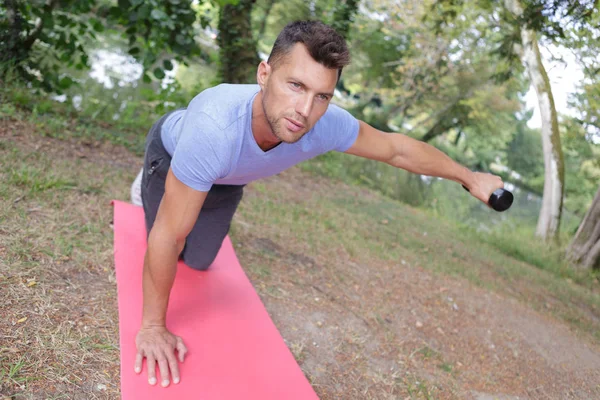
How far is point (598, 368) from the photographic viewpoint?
2.94m

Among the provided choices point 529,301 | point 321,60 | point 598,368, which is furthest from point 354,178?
point 321,60

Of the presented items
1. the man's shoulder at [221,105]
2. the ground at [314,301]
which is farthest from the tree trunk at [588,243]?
the man's shoulder at [221,105]

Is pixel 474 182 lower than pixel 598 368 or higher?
higher

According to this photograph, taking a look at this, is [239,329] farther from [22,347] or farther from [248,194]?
[248,194]

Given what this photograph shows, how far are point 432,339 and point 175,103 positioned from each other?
3.71m

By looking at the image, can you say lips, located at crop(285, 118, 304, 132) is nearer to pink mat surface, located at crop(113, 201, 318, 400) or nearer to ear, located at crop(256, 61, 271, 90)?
ear, located at crop(256, 61, 271, 90)

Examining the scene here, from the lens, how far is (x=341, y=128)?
2.24 metres

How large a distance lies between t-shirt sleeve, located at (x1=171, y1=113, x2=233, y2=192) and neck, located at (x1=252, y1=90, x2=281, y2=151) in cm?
18

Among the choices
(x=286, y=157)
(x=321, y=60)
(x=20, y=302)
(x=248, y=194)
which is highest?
(x=321, y=60)

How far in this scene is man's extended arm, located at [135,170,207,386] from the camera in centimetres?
175

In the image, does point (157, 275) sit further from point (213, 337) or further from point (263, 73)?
point (263, 73)

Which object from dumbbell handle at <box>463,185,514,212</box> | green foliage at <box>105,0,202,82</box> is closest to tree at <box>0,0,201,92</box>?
green foliage at <box>105,0,202,82</box>

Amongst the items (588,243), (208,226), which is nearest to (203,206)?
(208,226)

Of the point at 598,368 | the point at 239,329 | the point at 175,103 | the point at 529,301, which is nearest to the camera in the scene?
the point at 239,329
